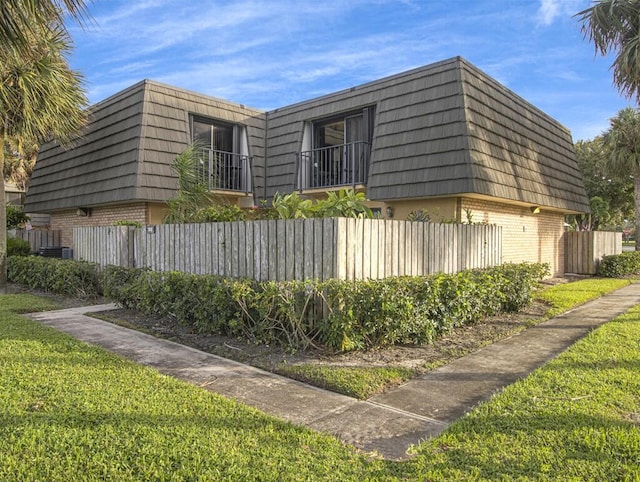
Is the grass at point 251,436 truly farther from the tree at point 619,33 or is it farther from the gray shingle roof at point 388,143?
the tree at point 619,33

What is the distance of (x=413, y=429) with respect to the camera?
11.6ft

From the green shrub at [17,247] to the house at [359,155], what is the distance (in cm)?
155

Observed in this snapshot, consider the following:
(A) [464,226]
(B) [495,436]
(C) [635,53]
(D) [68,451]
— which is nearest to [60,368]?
(D) [68,451]

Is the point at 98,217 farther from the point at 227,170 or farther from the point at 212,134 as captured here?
the point at 212,134

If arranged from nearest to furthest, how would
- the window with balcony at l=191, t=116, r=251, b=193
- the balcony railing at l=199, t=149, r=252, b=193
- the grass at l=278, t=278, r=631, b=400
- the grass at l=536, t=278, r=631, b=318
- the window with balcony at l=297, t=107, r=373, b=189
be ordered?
the grass at l=278, t=278, r=631, b=400 → the grass at l=536, t=278, r=631, b=318 → the window with balcony at l=297, t=107, r=373, b=189 → the balcony railing at l=199, t=149, r=252, b=193 → the window with balcony at l=191, t=116, r=251, b=193

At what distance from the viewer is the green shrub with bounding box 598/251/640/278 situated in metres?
15.6

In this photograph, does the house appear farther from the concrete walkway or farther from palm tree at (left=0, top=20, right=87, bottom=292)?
the concrete walkway

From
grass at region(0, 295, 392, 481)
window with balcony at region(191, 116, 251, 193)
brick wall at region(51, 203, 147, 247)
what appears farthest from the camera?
window with balcony at region(191, 116, 251, 193)

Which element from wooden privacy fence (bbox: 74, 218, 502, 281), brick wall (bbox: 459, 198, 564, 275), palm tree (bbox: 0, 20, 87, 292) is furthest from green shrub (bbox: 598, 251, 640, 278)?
palm tree (bbox: 0, 20, 87, 292)

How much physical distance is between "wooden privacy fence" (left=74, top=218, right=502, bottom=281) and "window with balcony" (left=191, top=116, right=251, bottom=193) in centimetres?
464

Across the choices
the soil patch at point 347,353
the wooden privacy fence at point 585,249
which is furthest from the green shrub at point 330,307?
the wooden privacy fence at point 585,249

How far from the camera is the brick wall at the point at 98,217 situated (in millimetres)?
12539

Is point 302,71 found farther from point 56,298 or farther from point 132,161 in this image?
point 56,298

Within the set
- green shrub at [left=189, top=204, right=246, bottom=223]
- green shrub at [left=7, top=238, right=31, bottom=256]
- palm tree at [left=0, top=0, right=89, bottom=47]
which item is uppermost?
palm tree at [left=0, top=0, right=89, bottom=47]
